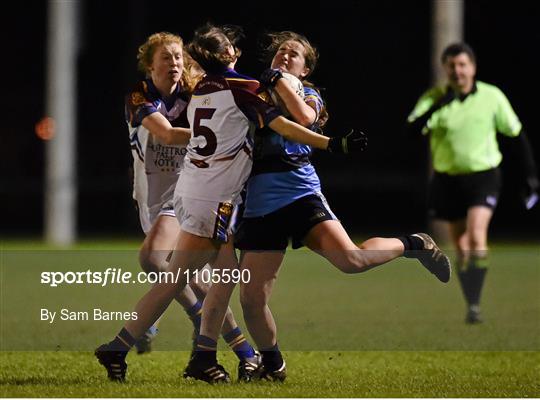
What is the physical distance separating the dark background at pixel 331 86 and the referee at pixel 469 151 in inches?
412

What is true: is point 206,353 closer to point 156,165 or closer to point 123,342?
point 123,342

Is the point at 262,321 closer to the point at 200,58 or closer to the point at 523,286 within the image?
the point at 200,58

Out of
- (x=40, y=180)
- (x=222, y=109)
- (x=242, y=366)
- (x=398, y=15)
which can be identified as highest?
(x=222, y=109)

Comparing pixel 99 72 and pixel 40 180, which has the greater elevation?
pixel 99 72

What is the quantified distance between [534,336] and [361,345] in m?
1.17

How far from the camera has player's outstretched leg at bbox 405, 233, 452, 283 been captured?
6.69 meters

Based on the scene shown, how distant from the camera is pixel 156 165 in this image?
7258 mm

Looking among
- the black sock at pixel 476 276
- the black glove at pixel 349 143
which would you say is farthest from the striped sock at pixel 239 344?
the black sock at pixel 476 276

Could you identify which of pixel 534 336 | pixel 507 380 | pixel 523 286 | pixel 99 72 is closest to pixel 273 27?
pixel 99 72

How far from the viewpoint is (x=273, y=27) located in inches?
886

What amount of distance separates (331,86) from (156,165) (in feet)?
51.5

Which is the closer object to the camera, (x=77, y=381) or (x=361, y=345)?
(x=77, y=381)

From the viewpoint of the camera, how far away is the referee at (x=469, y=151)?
380 inches

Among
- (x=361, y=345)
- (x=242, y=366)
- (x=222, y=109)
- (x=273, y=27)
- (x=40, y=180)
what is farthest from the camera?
(x=40, y=180)
